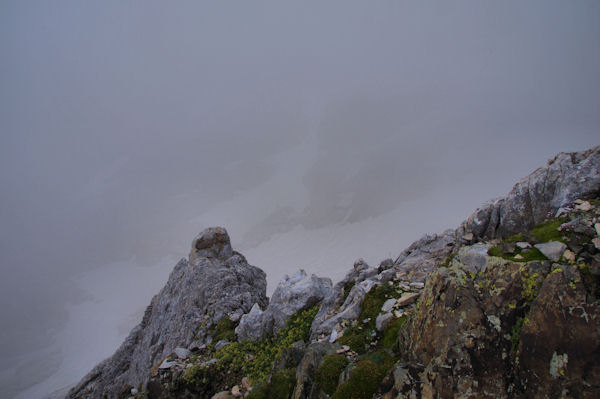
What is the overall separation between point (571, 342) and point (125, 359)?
124ft

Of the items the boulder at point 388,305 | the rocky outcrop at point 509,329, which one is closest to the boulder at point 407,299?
the boulder at point 388,305

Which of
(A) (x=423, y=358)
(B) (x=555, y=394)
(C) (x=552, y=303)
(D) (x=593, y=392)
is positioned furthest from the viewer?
(A) (x=423, y=358)

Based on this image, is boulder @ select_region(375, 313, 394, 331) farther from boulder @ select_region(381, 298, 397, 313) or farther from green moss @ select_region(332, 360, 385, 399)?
green moss @ select_region(332, 360, 385, 399)

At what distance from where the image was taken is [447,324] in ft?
26.1

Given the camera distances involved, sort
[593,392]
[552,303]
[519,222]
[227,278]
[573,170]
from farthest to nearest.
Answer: [227,278]
[519,222]
[573,170]
[552,303]
[593,392]

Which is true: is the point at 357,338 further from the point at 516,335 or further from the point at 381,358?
the point at 516,335

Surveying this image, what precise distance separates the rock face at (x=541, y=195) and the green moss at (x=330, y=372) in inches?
468

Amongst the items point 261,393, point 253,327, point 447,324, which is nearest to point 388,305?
point 447,324

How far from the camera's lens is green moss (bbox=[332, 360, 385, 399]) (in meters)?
8.86

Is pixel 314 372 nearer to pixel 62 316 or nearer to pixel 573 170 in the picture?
pixel 573 170

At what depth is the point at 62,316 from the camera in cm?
12406

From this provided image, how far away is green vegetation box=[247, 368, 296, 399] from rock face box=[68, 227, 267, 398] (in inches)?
457

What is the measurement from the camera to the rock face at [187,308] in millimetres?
23812

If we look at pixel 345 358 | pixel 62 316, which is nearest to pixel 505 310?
pixel 345 358
